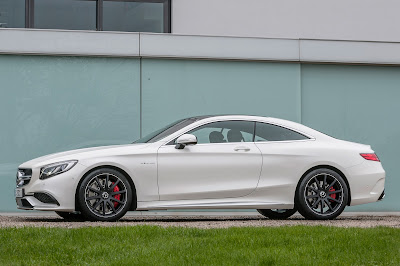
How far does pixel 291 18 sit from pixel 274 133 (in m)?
6.66

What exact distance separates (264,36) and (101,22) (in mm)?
3592

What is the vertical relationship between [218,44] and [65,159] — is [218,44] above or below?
above

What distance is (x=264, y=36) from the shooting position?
1795 centimetres

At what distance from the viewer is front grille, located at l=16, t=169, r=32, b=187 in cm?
1147

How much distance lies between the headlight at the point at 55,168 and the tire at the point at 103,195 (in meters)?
0.28

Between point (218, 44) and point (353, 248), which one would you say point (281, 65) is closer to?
point (218, 44)

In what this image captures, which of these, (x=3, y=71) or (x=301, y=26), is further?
(x=301, y=26)

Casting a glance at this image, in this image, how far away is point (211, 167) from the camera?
11656 mm

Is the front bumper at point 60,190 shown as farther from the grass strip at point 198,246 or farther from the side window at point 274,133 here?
the side window at point 274,133

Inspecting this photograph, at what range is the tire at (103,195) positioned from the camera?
11.2m

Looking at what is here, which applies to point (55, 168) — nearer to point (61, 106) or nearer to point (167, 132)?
point (167, 132)

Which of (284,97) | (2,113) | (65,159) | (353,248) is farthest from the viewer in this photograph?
(284,97)

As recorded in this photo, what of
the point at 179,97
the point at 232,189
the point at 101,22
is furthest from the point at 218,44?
the point at 232,189

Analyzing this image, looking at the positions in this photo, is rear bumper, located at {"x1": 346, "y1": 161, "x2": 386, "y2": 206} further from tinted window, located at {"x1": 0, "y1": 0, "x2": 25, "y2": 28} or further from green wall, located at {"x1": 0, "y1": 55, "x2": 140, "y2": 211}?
tinted window, located at {"x1": 0, "y1": 0, "x2": 25, "y2": 28}
